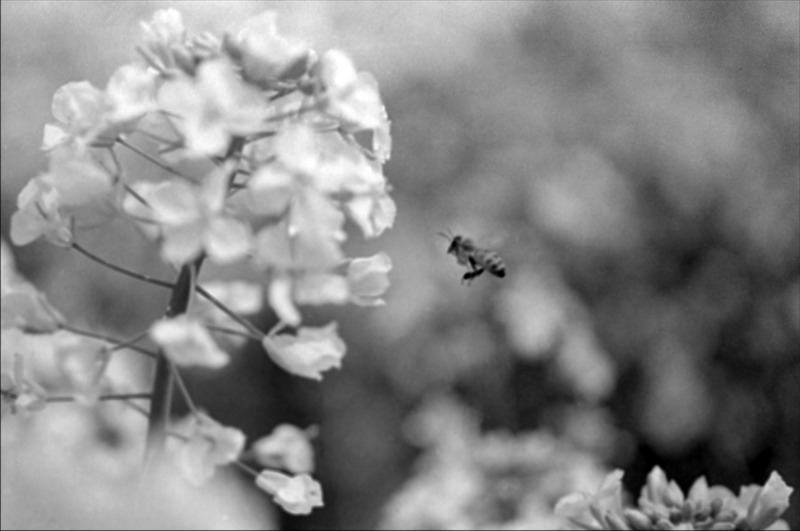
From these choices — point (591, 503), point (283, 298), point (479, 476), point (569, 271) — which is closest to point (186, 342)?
point (283, 298)

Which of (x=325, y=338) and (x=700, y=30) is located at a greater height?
(x=700, y=30)

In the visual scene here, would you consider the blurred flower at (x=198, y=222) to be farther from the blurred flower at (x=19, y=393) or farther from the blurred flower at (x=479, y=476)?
the blurred flower at (x=479, y=476)

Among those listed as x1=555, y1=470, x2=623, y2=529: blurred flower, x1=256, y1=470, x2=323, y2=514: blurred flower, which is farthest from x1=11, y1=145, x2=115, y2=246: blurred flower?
x1=555, y1=470, x2=623, y2=529: blurred flower

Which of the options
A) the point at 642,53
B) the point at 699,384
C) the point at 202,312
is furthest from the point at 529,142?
the point at 202,312

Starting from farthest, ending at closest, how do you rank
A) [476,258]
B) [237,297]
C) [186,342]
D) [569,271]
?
[569,271], [476,258], [237,297], [186,342]

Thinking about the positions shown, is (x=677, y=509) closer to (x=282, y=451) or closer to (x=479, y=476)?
(x=282, y=451)

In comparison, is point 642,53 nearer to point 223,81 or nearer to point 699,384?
point 699,384

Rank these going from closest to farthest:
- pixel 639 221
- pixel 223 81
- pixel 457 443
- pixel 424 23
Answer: pixel 223 81 < pixel 424 23 < pixel 457 443 < pixel 639 221
